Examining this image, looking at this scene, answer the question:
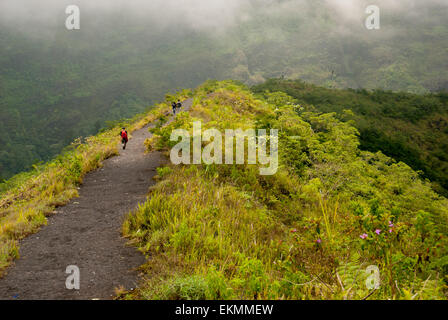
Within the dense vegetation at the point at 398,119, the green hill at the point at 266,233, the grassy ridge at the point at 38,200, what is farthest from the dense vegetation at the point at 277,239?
the dense vegetation at the point at 398,119

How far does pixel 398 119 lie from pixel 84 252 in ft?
253

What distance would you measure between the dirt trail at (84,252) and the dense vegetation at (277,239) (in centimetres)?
37

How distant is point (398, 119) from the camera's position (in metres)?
66.2

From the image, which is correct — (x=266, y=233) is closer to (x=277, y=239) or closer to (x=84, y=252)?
(x=277, y=239)

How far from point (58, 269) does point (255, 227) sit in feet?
10.8

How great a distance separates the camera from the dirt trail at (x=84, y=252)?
11.6 ft

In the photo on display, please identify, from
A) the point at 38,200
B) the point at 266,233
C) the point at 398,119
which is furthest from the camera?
the point at 398,119

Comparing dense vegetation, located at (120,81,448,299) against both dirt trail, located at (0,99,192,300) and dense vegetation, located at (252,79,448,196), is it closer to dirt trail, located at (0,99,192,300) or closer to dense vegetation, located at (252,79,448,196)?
dirt trail, located at (0,99,192,300)

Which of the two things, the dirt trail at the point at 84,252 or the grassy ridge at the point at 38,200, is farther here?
the grassy ridge at the point at 38,200

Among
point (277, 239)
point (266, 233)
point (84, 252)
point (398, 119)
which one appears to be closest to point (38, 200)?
point (84, 252)

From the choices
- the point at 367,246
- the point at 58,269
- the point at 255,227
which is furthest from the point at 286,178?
the point at 58,269

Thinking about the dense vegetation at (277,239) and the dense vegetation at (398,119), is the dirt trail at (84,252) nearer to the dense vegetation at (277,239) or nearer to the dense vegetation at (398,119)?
the dense vegetation at (277,239)

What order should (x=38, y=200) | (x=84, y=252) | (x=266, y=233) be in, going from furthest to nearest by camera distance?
(x=38, y=200) → (x=266, y=233) → (x=84, y=252)

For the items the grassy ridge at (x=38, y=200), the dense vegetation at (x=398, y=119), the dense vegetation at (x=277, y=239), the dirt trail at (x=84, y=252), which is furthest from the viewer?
the dense vegetation at (x=398, y=119)
